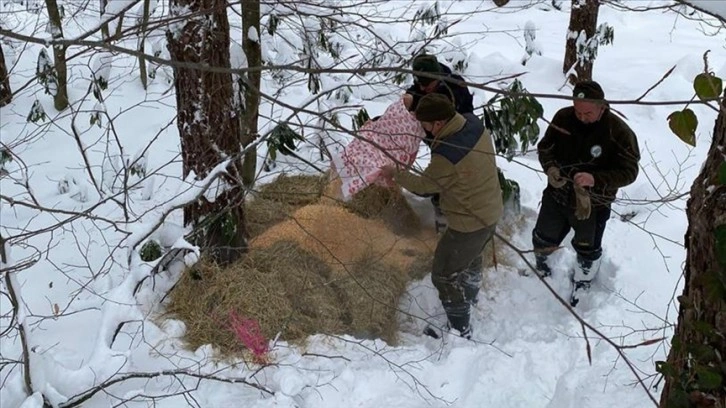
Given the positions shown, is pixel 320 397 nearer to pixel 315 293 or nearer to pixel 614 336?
pixel 315 293

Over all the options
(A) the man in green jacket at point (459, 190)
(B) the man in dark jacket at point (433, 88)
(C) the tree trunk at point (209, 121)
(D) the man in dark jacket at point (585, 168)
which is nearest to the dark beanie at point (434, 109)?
(A) the man in green jacket at point (459, 190)

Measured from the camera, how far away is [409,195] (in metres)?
5.08

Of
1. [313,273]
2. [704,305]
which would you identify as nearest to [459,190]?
[313,273]

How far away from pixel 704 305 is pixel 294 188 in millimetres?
3463

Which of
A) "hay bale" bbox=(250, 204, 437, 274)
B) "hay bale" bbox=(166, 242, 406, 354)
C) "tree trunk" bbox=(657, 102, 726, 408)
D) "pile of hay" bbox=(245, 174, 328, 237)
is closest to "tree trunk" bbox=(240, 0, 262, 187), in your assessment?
"pile of hay" bbox=(245, 174, 328, 237)

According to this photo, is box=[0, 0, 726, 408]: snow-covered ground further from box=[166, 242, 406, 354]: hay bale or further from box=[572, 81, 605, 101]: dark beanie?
box=[572, 81, 605, 101]: dark beanie

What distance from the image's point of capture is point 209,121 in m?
4.01

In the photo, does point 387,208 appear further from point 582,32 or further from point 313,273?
point 582,32

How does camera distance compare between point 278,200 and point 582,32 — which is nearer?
point 278,200

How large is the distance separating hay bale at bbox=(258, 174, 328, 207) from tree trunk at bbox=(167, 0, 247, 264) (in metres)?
0.77

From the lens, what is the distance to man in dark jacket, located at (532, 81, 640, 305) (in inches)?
150

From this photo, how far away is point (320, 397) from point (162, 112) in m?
5.32

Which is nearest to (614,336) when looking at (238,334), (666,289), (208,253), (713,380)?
(666,289)

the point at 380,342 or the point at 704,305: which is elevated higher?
the point at 704,305
